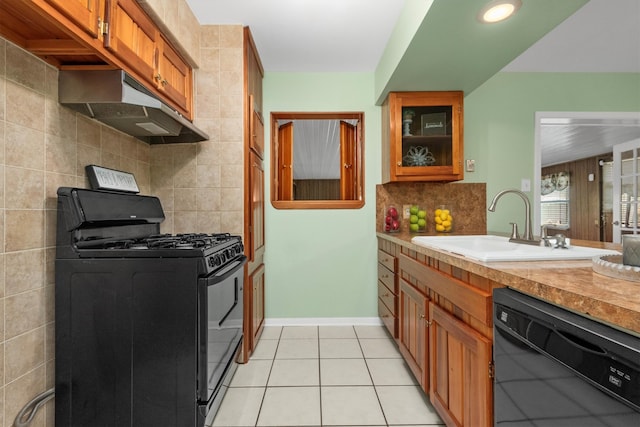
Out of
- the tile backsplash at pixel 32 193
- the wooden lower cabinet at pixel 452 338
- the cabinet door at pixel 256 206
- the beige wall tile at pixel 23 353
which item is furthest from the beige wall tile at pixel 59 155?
the wooden lower cabinet at pixel 452 338

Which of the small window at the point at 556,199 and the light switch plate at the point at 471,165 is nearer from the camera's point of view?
the light switch plate at the point at 471,165

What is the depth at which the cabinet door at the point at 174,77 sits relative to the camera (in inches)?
65.4

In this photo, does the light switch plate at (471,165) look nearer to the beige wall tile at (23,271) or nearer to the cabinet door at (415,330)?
the cabinet door at (415,330)

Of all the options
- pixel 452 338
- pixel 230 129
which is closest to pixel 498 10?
pixel 452 338

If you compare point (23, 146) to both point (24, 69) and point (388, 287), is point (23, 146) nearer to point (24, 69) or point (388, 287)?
point (24, 69)

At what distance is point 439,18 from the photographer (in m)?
1.50

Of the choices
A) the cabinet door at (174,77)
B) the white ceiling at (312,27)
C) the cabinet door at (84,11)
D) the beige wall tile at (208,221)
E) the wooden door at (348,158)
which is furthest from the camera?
the wooden door at (348,158)

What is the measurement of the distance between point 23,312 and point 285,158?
2.20m

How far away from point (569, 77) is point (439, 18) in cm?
214

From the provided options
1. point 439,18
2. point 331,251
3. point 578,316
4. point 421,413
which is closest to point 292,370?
point 421,413

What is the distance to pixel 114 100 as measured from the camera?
4.34ft

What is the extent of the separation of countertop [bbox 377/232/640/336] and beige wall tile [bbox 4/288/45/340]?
173 centimetres

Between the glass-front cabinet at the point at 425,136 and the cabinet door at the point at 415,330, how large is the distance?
1.04 meters

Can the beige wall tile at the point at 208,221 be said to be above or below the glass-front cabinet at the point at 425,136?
below
